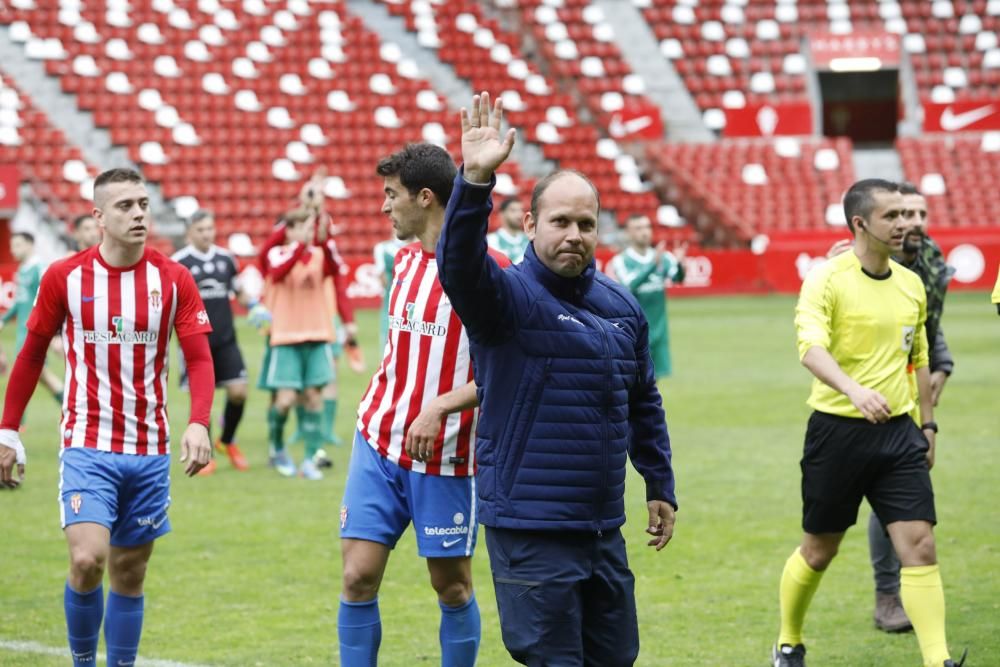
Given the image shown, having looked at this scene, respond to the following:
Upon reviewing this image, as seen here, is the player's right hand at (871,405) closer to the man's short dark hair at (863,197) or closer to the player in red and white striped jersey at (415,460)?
the man's short dark hair at (863,197)

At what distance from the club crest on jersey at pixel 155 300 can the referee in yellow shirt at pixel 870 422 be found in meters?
2.55

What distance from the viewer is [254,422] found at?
605 inches

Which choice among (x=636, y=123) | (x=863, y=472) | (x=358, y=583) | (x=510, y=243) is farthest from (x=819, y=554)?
(x=636, y=123)

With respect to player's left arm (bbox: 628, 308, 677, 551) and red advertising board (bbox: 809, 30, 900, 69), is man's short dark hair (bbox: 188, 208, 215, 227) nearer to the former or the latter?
player's left arm (bbox: 628, 308, 677, 551)

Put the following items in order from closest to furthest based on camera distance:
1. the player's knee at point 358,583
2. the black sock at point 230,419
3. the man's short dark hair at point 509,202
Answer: the player's knee at point 358,583
the black sock at point 230,419
the man's short dark hair at point 509,202

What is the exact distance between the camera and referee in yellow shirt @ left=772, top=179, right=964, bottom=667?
20.1ft

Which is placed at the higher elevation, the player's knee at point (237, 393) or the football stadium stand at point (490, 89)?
the football stadium stand at point (490, 89)

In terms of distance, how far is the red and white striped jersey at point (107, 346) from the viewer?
5922 millimetres

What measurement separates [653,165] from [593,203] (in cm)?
3206

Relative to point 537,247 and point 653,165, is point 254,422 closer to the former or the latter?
point 537,247

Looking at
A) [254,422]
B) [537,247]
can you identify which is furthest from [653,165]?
[537,247]

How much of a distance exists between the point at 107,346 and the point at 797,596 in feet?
9.92

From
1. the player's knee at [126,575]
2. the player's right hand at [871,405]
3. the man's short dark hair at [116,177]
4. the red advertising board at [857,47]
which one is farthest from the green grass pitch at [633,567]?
the red advertising board at [857,47]

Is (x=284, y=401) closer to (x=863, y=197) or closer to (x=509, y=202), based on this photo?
(x=509, y=202)
